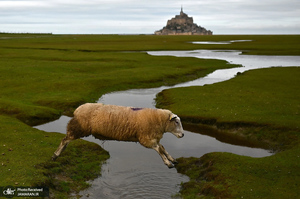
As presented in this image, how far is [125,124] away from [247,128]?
942 centimetres

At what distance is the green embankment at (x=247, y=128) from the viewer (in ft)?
38.7

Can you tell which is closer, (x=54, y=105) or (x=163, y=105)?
(x=54, y=105)

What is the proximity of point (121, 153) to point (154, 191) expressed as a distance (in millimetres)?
4230

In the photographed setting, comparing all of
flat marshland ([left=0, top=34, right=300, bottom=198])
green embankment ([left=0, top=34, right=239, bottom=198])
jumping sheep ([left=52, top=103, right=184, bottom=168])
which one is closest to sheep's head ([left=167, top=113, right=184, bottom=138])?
jumping sheep ([left=52, top=103, right=184, bottom=168])

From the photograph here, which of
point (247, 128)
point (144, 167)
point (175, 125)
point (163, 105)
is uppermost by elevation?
point (175, 125)

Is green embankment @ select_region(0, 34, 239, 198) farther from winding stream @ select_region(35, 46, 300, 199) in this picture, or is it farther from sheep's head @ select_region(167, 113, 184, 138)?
sheep's head @ select_region(167, 113, 184, 138)

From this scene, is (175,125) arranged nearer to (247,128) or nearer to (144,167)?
(144,167)

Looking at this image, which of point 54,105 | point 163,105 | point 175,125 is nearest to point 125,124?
point 175,125

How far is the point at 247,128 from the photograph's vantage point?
1994cm

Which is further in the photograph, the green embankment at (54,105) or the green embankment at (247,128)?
the green embankment at (54,105)

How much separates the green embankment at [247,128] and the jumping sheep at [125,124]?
190cm

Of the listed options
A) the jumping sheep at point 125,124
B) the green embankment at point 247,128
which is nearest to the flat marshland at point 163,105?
the green embankment at point 247,128

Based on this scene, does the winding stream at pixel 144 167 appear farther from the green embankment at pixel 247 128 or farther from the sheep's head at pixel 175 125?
the sheep's head at pixel 175 125

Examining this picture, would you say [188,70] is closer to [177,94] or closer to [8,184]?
[177,94]
